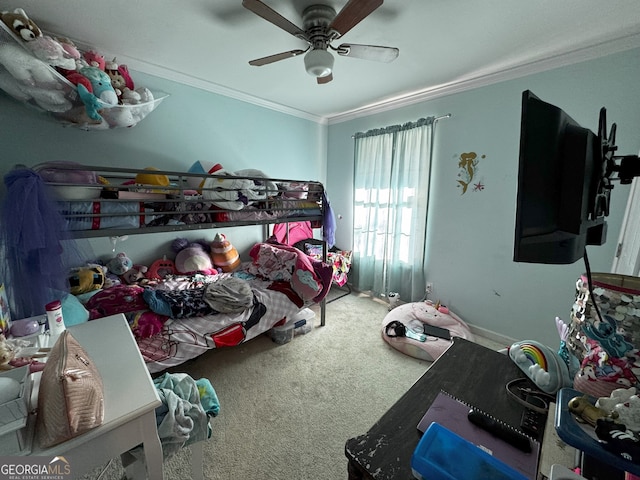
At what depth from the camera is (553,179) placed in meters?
0.57

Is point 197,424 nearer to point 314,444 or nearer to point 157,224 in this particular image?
point 314,444

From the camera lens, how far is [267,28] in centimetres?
166

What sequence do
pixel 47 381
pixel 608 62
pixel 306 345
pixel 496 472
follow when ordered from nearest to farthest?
pixel 496 472
pixel 47 381
pixel 608 62
pixel 306 345

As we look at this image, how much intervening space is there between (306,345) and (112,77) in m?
2.63

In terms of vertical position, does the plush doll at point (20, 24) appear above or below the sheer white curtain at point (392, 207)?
above

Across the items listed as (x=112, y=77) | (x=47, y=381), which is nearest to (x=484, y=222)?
(x=47, y=381)

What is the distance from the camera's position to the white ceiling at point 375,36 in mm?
1473

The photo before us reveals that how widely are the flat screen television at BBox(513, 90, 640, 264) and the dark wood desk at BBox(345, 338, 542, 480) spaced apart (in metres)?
0.49

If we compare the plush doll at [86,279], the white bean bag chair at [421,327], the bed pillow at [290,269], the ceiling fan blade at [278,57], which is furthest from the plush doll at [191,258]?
the white bean bag chair at [421,327]

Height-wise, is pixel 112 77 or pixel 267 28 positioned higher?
pixel 267 28

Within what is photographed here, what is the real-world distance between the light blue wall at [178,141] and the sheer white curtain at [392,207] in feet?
2.98

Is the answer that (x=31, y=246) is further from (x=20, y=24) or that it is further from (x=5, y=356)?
(x=20, y=24)

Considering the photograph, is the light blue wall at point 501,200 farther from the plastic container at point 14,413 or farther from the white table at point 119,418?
the plastic container at point 14,413

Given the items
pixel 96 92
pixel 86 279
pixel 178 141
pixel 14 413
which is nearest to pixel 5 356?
pixel 14 413
